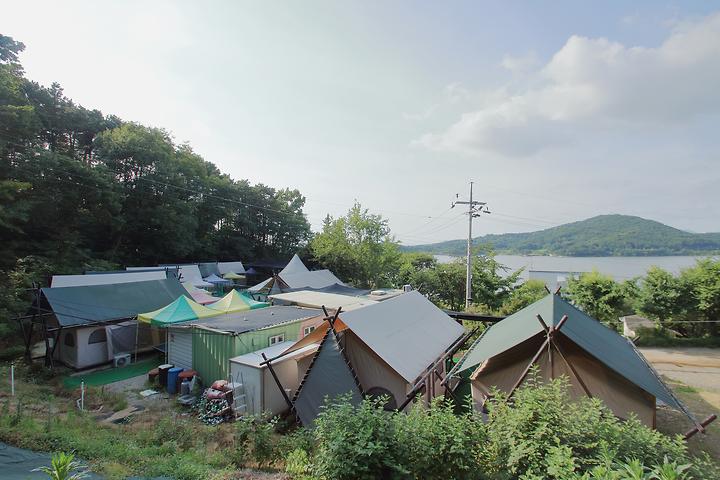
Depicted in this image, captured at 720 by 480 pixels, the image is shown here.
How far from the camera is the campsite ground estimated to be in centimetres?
516

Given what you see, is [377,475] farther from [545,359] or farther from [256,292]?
[256,292]

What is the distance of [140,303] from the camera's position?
13.0m

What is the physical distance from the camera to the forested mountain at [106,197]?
18.2 m

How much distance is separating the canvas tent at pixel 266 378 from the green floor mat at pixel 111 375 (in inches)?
189

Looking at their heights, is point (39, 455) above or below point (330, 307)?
below

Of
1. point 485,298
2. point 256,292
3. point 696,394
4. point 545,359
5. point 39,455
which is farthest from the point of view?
point 256,292

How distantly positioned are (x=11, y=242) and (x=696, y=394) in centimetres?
3088

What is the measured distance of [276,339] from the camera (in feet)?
35.9

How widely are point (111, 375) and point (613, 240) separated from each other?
74.0 meters

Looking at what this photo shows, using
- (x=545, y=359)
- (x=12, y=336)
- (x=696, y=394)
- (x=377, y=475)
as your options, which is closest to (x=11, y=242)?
(x=12, y=336)

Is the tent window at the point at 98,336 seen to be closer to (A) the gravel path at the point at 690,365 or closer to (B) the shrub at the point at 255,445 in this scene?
(B) the shrub at the point at 255,445

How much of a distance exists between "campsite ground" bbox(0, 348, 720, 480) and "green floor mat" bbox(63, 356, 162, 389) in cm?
42

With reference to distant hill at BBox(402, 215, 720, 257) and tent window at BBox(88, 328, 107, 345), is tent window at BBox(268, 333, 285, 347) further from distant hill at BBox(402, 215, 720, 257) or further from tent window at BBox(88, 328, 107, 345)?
distant hill at BBox(402, 215, 720, 257)

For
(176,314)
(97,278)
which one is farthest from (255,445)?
(97,278)
